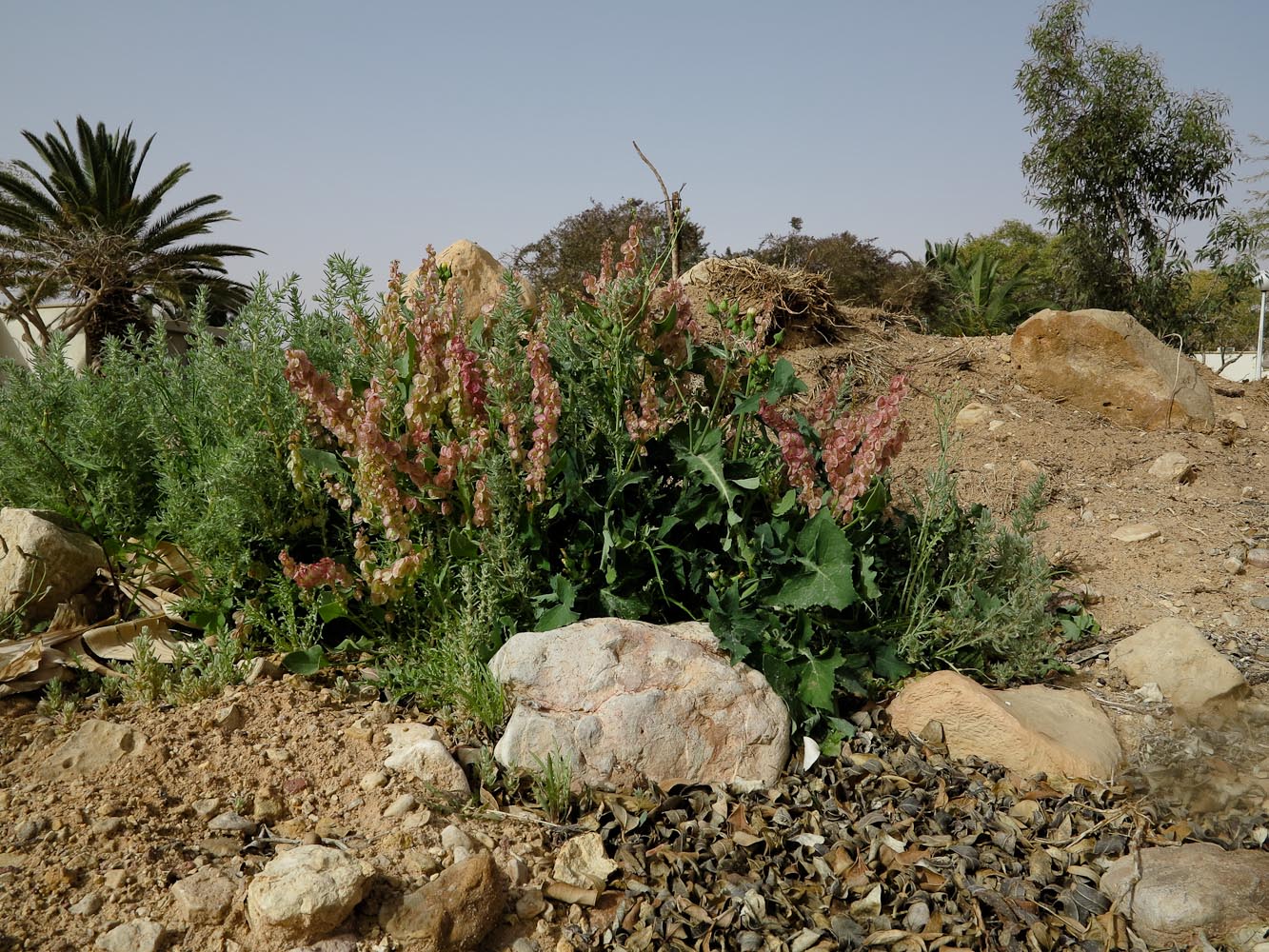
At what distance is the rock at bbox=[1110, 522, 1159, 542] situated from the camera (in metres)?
4.31

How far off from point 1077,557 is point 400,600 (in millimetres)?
3041

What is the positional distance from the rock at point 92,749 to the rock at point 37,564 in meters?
0.94

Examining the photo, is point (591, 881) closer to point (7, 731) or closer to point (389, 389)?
point (389, 389)

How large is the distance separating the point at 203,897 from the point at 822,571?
174 centimetres

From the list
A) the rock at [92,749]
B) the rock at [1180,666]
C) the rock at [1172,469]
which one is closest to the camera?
the rock at [92,749]

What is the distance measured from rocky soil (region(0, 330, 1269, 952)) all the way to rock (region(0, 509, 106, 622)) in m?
0.61

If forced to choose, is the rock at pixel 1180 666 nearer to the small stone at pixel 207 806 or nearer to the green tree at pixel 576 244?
the small stone at pixel 207 806

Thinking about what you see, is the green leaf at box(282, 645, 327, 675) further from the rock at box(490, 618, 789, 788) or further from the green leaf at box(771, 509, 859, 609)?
the green leaf at box(771, 509, 859, 609)

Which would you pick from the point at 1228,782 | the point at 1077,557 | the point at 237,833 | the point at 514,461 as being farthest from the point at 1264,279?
the point at 237,833

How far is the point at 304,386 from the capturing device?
2578 mm

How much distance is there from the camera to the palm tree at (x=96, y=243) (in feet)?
46.2

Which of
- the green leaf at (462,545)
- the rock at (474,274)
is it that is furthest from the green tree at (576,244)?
the green leaf at (462,545)

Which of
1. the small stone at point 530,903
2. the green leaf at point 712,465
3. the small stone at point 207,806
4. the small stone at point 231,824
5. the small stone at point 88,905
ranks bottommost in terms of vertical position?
A: the small stone at point 530,903

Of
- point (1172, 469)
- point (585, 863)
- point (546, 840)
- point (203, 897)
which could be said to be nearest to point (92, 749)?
point (203, 897)
